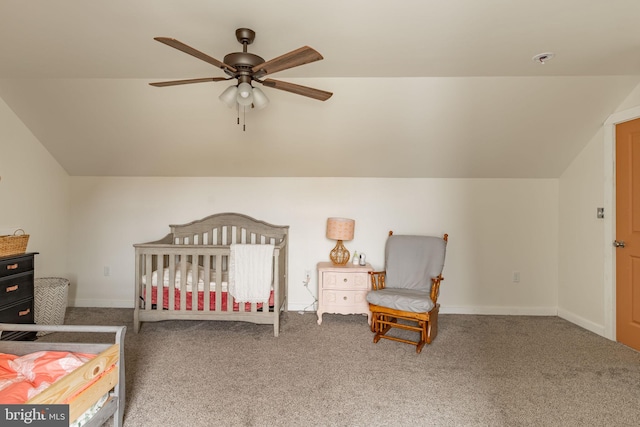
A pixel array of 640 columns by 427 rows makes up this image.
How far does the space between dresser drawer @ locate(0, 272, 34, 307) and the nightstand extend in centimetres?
255

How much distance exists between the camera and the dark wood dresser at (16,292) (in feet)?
8.80

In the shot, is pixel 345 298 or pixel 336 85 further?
pixel 345 298

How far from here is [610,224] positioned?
328 centimetres

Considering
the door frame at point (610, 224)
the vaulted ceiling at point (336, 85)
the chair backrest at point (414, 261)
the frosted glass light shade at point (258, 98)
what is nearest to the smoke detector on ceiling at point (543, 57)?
the vaulted ceiling at point (336, 85)

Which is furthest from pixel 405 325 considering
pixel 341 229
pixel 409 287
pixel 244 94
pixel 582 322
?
pixel 244 94

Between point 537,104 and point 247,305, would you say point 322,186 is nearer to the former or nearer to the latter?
point 247,305

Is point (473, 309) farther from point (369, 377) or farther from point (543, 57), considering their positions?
point (543, 57)

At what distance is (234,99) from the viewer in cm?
208

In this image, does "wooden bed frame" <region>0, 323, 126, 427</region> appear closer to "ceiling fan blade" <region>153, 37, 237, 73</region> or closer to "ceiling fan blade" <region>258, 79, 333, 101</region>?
"ceiling fan blade" <region>153, 37, 237, 73</region>

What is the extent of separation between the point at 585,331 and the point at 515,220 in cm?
131

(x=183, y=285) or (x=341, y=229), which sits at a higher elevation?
(x=341, y=229)

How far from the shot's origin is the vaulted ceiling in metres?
2.09

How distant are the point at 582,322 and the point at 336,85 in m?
3.49

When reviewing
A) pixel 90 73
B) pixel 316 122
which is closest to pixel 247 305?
pixel 316 122
